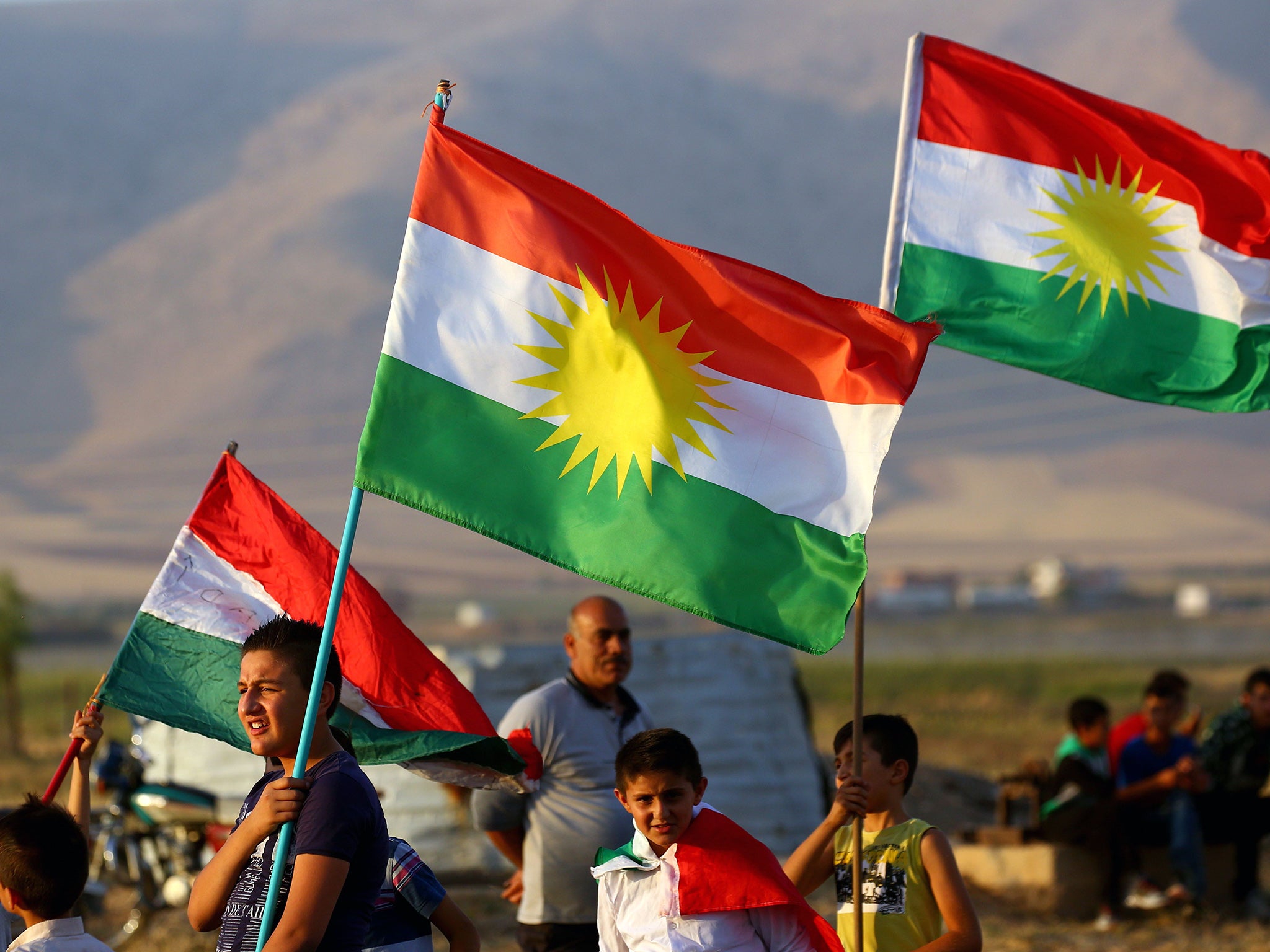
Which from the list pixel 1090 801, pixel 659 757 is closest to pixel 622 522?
pixel 659 757

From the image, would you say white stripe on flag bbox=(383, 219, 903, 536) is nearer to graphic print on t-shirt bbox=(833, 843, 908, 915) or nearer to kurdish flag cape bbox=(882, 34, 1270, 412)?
graphic print on t-shirt bbox=(833, 843, 908, 915)

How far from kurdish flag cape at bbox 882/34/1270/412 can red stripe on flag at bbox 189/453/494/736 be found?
2.24 m

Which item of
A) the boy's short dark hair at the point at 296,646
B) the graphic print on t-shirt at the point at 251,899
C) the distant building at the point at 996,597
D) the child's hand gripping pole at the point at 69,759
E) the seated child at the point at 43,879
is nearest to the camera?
the graphic print on t-shirt at the point at 251,899

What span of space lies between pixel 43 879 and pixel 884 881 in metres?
2.24

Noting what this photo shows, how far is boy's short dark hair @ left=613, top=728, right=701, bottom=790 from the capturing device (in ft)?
14.6

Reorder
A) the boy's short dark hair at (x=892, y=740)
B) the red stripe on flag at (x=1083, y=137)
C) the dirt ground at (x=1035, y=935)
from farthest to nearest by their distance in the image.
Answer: the dirt ground at (x=1035, y=935) → the red stripe on flag at (x=1083, y=137) → the boy's short dark hair at (x=892, y=740)

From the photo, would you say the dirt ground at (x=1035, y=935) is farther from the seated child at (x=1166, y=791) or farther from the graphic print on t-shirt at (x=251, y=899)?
the graphic print on t-shirt at (x=251, y=899)

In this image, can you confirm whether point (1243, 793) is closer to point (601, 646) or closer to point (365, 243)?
point (601, 646)

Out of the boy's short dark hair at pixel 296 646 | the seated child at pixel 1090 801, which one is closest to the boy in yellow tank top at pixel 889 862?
the boy's short dark hair at pixel 296 646

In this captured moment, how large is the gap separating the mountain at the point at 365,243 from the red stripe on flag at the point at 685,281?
106m

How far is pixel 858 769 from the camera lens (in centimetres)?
473

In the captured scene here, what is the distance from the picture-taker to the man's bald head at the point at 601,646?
604cm

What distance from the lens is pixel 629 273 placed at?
15.9 ft

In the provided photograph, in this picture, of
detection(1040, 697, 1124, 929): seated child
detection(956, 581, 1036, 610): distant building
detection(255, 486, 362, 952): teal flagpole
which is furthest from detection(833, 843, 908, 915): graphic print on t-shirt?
detection(956, 581, 1036, 610): distant building
